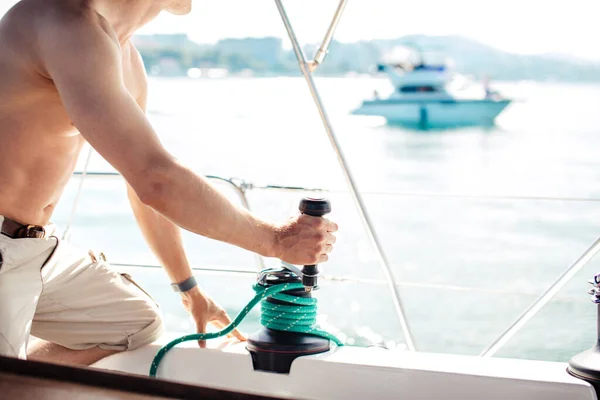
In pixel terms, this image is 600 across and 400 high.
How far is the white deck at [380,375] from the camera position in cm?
142

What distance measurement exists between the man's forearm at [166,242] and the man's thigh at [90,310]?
93 mm

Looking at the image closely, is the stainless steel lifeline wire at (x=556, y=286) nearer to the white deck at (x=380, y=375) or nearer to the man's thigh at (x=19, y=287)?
the white deck at (x=380, y=375)

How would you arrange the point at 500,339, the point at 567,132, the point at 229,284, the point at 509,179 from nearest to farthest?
1. the point at 500,339
2. the point at 229,284
3. the point at 509,179
4. the point at 567,132

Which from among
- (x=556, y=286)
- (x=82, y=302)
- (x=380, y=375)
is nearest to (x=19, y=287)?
(x=82, y=302)

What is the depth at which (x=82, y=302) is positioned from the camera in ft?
5.56

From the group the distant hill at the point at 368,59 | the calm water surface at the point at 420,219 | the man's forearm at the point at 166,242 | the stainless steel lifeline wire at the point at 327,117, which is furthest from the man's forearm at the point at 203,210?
the distant hill at the point at 368,59

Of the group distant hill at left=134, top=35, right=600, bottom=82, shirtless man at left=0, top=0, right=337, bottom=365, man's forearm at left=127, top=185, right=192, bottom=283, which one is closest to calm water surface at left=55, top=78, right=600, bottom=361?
man's forearm at left=127, top=185, right=192, bottom=283

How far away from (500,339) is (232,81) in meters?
29.1

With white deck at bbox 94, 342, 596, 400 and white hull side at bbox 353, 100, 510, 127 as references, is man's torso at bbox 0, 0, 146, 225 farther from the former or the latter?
white hull side at bbox 353, 100, 510, 127

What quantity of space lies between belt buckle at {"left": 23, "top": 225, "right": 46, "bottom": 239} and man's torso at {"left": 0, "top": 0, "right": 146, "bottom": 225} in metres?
0.01

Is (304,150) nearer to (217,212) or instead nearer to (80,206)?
(80,206)

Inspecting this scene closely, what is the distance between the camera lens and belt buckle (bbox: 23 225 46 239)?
1.52 metres

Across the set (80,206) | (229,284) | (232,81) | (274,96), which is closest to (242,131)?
(274,96)

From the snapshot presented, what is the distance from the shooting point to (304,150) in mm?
18031
